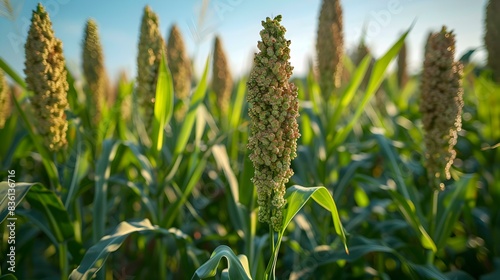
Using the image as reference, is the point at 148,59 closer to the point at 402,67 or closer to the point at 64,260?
the point at 64,260

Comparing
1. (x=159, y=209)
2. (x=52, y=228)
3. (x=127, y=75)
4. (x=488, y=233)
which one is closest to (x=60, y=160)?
(x=52, y=228)

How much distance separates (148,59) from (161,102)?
35 centimetres

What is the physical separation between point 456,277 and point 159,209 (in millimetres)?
2069

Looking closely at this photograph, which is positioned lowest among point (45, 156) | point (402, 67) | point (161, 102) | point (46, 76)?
point (45, 156)

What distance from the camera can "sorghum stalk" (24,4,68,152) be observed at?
73.1 inches

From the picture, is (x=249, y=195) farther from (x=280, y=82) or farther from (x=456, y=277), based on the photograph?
(x=456, y=277)

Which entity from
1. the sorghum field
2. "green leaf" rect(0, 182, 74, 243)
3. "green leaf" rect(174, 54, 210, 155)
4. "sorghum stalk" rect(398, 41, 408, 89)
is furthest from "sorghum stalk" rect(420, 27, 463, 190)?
"sorghum stalk" rect(398, 41, 408, 89)

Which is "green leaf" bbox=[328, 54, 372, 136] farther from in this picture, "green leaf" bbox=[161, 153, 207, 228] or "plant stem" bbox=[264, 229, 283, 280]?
"plant stem" bbox=[264, 229, 283, 280]

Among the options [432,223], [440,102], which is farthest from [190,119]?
[432,223]

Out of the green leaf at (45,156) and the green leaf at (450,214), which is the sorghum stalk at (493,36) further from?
the green leaf at (45,156)

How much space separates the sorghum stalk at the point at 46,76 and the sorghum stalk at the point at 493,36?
12.2 feet

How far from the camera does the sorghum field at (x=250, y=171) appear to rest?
1.49m

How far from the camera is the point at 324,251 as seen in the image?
2.38 m

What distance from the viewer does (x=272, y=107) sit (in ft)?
4.43
